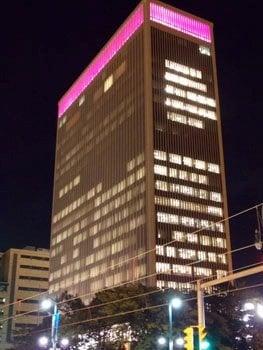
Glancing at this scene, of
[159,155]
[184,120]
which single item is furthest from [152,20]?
[159,155]

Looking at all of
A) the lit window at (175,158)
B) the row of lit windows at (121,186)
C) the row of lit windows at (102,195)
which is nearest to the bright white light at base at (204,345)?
the row of lit windows at (121,186)

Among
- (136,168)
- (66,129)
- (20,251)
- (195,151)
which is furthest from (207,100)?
(20,251)

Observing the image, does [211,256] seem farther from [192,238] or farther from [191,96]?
[191,96]

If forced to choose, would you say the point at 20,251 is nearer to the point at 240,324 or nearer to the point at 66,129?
the point at 66,129

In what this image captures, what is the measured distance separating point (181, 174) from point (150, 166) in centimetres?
929

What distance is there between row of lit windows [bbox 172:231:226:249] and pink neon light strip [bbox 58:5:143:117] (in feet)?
178

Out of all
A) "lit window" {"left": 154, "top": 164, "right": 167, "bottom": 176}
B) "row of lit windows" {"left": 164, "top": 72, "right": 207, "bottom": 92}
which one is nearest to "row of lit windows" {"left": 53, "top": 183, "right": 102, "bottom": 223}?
"lit window" {"left": 154, "top": 164, "right": 167, "bottom": 176}

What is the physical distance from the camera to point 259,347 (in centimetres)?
5822

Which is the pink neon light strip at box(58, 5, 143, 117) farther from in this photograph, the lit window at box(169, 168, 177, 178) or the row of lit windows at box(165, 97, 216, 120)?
the lit window at box(169, 168, 177, 178)

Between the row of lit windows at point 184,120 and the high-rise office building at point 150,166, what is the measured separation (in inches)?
11.2

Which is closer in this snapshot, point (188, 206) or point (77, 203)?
point (188, 206)

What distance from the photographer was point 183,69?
143 metres

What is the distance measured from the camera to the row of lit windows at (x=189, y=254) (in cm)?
12018

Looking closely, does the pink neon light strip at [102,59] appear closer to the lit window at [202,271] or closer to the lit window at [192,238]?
the lit window at [192,238]
